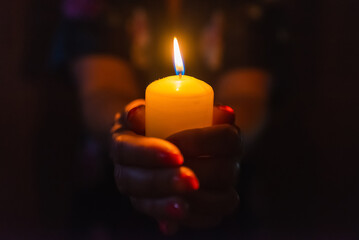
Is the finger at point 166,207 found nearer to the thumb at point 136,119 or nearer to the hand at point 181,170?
the hand at point 181,170

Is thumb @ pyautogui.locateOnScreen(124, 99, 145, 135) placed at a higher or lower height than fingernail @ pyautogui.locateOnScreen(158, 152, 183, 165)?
higher

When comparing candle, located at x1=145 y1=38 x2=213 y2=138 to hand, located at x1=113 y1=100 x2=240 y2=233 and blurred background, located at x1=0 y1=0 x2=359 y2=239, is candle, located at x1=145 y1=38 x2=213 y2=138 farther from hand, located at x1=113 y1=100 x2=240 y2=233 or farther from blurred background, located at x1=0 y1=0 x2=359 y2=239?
blurred background, located at x1=0 y1=0 x2=359 y2=239

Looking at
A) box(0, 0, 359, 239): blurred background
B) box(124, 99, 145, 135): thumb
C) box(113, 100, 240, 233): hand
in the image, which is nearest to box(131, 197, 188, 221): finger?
box(113, 100, 240, 233): hand

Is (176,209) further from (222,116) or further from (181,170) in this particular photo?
(222,116)

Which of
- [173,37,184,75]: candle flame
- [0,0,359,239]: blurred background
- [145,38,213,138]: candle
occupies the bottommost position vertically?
[0,0,359,239]: blurred background

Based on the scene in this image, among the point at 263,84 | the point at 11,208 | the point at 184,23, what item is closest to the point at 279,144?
the point at 263,84

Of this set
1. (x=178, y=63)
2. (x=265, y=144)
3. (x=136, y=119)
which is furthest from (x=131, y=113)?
(x=265, y=144)

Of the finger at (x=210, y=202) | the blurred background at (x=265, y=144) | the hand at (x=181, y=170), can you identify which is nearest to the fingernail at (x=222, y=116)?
the hand at (x=181, y=170)

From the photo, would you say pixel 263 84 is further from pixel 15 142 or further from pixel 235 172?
pixel 15 142
